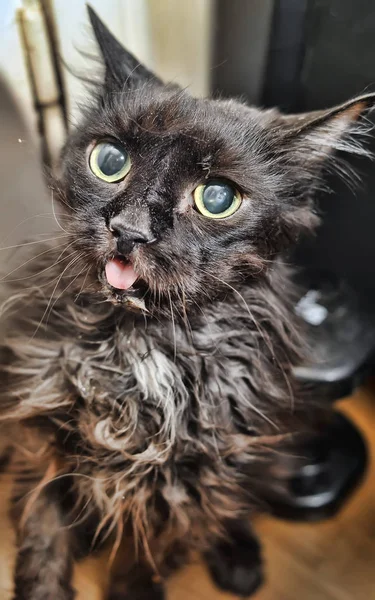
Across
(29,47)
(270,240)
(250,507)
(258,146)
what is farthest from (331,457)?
(29,47)

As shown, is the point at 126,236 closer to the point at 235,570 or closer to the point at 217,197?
the point at 217,197

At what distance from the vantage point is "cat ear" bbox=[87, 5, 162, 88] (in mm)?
803

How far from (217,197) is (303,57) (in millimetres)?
538

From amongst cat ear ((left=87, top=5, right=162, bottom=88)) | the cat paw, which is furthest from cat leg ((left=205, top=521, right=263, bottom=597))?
cat ear ((left=87, top=5, right=162, bottom=88))

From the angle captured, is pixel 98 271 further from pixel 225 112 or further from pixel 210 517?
pixel 210 517

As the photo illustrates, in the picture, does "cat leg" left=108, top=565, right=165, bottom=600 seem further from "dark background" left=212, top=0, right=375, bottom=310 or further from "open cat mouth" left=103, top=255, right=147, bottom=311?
"dark background" left=212, top=0, right=375, bottom=310

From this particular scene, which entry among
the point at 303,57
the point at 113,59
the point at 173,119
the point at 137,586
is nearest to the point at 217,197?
the point at 173,119

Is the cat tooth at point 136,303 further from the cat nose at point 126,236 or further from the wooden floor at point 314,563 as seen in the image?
the wooden floor at point 314,563

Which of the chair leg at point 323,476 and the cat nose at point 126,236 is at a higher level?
the cat nose at point 126,236

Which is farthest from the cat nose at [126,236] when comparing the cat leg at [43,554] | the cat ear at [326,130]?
the cat leg at [43,554]

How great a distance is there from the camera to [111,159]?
75 centimetres

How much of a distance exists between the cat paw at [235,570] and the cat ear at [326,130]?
2.54 ft

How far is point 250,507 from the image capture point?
3.24ft

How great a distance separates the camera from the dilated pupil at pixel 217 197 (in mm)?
726
